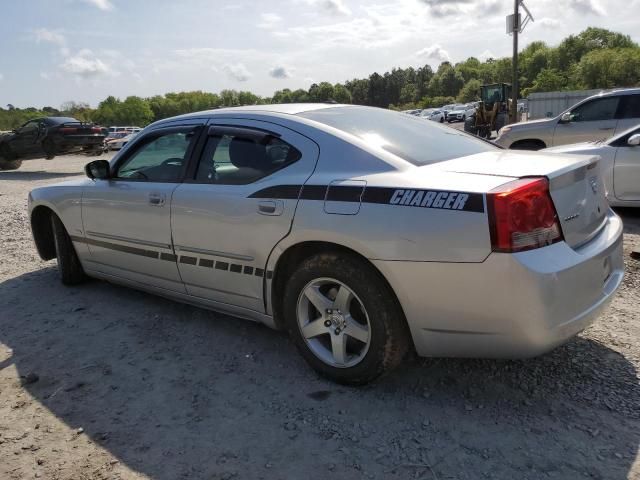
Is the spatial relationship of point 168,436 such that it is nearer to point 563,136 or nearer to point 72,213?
point 72,213

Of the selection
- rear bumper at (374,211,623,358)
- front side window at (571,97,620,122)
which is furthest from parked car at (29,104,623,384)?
front side window at (571,97,620,122)

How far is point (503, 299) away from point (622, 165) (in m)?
5.26

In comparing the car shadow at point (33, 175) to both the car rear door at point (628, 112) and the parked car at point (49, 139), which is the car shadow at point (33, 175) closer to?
the parked car at point (49, 139)

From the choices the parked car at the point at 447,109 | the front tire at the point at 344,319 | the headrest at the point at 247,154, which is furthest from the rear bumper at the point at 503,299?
the parked car at the point at 447,109

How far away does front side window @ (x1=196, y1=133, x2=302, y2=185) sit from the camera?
3229mm

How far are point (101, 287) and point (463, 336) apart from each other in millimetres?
3628

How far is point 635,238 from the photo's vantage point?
230 inches

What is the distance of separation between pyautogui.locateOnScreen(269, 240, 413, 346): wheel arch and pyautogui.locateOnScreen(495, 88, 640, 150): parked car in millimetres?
7797

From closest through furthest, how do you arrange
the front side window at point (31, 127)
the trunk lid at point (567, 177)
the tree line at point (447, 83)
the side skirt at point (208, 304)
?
the trunk lid at point (567, 177) → the side skirt at point (208, 304) → the front side window at point (31, 127) → the tree line at point (447, 83)

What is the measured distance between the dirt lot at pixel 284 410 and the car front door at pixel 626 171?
3.24 metres

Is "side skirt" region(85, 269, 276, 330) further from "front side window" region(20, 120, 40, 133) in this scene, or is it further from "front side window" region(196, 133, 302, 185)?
"front side window" region(20, 120, 40, 133)

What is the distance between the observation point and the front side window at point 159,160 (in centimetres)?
381

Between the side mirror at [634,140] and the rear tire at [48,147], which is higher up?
the rear tire at [48,147]

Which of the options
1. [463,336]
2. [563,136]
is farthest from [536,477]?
[563,136]
